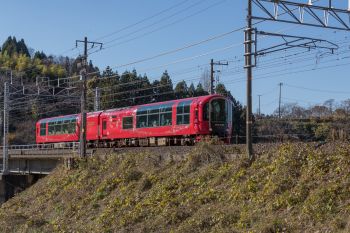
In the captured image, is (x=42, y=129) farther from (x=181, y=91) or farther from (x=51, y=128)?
(x=181, y=91)

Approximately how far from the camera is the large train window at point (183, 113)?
28797 mm

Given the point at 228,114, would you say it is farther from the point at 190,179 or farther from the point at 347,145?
the point at 347,145

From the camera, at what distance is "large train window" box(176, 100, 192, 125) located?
2880cm

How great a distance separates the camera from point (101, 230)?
17422mm

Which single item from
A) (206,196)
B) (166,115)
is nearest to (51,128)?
(166,115)

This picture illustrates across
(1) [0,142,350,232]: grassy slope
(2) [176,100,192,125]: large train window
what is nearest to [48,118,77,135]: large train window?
(2) [176,100,192,125]: large train window

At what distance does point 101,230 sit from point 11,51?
127856 mm

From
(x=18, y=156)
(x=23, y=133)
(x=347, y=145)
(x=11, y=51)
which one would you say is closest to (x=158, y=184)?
(x=347, y=145)

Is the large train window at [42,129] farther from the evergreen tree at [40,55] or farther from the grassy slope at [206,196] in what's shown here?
the evergreen tree at [40,55]

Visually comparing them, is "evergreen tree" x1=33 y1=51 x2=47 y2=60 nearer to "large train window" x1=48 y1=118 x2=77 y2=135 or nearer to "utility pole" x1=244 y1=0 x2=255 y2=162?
"large train window" x1=48 y1=118 x2=77 y2=135

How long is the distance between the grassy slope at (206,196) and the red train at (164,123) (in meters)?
4.82

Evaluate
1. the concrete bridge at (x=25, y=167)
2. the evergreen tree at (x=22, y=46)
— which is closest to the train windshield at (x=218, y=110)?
the concrete bridge at (x=25, y=167)

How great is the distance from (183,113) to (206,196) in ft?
43.1

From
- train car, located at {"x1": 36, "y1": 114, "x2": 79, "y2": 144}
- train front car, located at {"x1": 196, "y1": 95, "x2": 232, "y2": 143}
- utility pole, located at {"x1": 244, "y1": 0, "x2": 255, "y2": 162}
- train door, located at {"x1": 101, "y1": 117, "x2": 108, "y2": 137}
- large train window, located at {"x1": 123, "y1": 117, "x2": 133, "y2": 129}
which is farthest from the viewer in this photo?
train car, located at {"x1": 36, "y1": 114, "x2": 79, "y2": 144}
